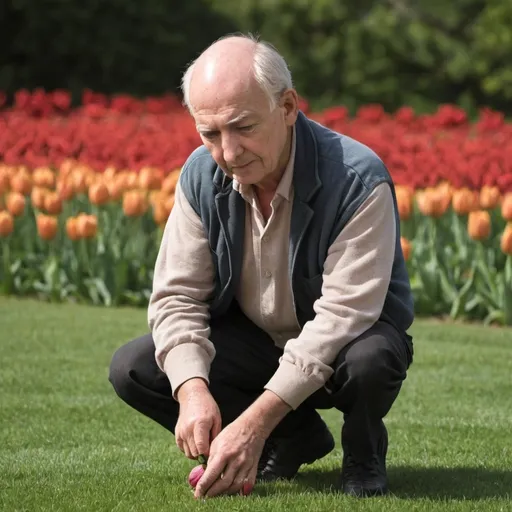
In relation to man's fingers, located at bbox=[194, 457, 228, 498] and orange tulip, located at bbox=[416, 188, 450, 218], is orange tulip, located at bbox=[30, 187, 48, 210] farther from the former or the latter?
man's fingers, located at bbox=[194, 457, 228, 498]

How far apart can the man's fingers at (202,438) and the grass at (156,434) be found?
6.1 inches

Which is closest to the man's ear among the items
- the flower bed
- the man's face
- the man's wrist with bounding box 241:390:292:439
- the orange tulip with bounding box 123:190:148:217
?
the man's face

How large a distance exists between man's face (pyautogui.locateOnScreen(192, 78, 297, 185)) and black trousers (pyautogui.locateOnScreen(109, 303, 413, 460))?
52cm

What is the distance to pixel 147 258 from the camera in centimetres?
757

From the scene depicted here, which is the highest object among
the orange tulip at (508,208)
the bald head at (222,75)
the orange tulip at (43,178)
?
the bald head at (222,75)

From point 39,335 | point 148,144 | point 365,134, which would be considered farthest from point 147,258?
point 365,134

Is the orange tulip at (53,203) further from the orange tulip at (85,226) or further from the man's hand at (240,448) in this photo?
the man's hand at (240,448)

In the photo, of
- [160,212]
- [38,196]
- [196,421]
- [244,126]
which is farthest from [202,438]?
[38,196]

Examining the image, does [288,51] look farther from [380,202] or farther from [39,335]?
[380,202]

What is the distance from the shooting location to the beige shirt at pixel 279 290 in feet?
11.5

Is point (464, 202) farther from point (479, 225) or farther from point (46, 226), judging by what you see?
point (46, 226)

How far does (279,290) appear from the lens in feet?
12.1

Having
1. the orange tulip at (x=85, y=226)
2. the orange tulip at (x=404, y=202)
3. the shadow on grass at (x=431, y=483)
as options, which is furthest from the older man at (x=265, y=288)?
the orange tulip at (x=85, y=226)

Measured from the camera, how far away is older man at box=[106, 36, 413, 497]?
3398 mm
